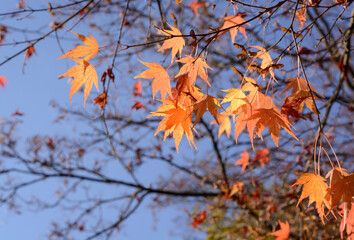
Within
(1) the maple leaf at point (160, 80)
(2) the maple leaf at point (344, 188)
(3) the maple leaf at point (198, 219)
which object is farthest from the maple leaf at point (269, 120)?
(3) the maple leaf at point (198, 219)

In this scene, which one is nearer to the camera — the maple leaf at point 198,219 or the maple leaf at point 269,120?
the maple leaf at point 269,120

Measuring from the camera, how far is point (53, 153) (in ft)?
13.7

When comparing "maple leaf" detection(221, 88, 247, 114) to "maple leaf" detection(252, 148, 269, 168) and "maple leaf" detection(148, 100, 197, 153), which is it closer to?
"maple leaf" detection(148, 100, 197, 153)

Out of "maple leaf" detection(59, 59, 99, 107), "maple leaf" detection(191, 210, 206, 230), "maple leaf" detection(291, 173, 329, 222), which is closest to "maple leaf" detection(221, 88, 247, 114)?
"maple leaf" detection(291, 173, 329, 222)

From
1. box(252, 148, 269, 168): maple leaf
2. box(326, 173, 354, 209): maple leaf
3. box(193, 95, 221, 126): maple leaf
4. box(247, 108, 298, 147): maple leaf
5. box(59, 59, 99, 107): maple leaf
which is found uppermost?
box(252, 148, 269, 168): maple leaf

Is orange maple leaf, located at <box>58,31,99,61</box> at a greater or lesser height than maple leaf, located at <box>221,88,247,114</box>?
greater

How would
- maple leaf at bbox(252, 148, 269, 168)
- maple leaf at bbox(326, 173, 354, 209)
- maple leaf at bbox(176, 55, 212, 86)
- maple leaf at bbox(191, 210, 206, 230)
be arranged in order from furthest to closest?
maple leaf at bbox(191, 210, 206, 230) → maple leaf at bbox(252, 148, 269, 168) → maple leaf at bbox(176, 55, 212, 86) → maple leaf at bbox(326, 173, 354, 209)

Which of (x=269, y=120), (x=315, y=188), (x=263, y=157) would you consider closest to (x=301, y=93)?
(x=269, y=120)

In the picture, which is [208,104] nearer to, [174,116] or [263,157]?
[174,116]

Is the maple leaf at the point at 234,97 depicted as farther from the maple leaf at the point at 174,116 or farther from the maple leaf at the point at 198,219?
the maple leaf at the point at 198,219

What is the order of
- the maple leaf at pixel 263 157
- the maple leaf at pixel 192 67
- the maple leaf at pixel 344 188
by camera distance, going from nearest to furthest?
the maple leaf at pixel 344 188
the maple leaf at pixel 192 67
the maple leaf at pixel 263 157

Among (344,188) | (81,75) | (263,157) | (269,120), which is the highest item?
(263,157)

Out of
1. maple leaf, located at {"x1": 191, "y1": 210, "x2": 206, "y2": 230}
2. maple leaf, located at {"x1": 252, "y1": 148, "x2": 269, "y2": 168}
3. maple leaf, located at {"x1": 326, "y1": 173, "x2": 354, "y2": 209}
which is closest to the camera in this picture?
maple leaf, located at {"x1": 326, "y1": 173, "x2": 354, "y2": 209}

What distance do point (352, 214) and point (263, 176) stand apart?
132 inches
